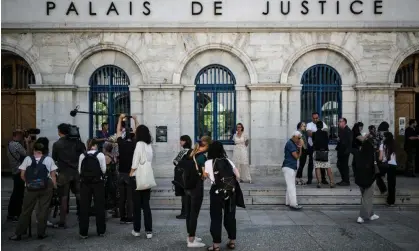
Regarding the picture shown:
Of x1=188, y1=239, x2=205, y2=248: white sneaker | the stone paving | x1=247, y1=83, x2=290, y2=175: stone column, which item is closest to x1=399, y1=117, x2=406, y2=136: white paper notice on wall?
x1=247, y1=83, x2=290, y2=175: stone column

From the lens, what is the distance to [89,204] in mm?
8711

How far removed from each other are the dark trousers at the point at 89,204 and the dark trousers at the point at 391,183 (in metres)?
7.22

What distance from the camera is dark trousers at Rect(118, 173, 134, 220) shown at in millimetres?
9664

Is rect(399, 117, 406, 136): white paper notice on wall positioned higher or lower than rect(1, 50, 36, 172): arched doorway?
lower

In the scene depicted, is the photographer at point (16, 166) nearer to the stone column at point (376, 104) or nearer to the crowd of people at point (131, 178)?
the crowd of people at point (131, 178)

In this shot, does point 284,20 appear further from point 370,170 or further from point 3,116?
point 3,116

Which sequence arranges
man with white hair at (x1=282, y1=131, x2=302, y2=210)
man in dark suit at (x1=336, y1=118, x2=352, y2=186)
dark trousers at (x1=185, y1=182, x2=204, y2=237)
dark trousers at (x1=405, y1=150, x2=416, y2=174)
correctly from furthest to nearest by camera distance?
dark trousers at (x1=405, y1=150, x2=416, y2=174), man in dark suit at (x1=336, y1=118, x2=352, y2=186), man with white hair at (x1=282, y1=131, x2=302, y2=210), dark trousers at (x1=185, y1=182, x2=204, y2=237)

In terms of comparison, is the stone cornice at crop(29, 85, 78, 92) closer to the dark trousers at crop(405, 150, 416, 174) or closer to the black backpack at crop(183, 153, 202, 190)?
the black backpack at crop(183, 153, 202, 190)

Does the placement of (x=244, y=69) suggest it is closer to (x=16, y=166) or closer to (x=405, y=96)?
(x=405, y=96)

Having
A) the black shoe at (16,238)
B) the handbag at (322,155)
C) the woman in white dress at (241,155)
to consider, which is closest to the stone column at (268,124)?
the woman in white dress at (241,155)

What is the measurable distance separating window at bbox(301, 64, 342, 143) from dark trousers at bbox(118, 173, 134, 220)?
25.7 feet

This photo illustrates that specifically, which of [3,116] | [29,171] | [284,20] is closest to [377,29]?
[284,20]

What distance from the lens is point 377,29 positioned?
50.2ft

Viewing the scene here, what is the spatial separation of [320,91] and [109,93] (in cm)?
724
